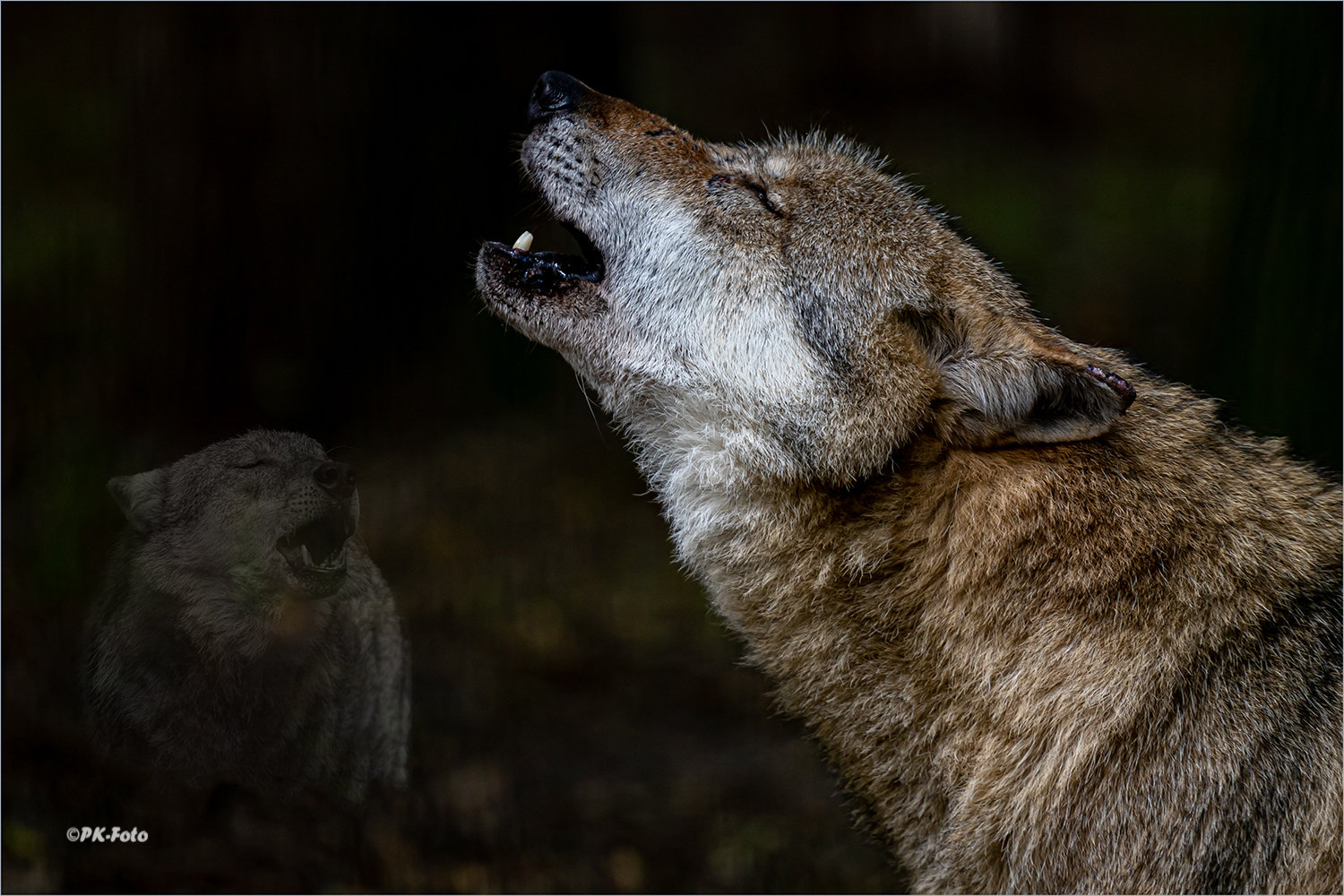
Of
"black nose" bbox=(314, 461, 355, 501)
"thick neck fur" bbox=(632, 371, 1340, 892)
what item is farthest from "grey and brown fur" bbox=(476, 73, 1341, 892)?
"black nose" bbox=(314, 461, 355, 501)

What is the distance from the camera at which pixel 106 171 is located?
12.7ft

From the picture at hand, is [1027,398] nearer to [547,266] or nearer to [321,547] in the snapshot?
[547,266]

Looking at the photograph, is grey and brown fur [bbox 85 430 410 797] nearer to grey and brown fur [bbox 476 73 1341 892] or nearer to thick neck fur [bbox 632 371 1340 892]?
grey and brown fur [bbox 476 73 1341 892]

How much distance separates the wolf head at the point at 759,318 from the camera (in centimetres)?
398

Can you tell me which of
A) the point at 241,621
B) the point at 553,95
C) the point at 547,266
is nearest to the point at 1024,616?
the point at 547,266

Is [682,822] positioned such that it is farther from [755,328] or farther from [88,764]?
[88,764]

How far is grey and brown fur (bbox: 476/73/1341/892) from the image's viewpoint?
3.67 meters

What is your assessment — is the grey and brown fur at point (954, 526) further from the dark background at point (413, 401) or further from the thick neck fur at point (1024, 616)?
the dark background at point (413, 401)

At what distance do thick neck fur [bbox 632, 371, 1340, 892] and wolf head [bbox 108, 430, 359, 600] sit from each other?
1807 mm

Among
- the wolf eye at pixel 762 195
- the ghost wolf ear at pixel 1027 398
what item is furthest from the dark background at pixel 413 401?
the ghost wolf ear at pixel 1027 398

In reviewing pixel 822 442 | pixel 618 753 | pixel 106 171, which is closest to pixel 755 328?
pixel 822 442

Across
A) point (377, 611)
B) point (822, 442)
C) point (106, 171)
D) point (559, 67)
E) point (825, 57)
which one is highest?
point (825, 57)

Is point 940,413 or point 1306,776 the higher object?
point 940,413

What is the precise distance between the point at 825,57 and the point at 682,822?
15.3m
